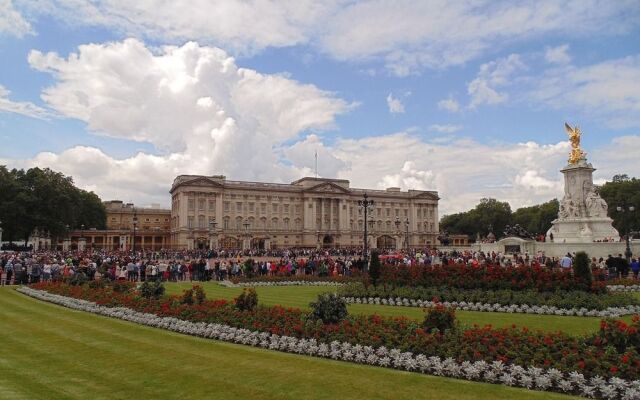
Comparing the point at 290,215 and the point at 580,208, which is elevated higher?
the point at 290,215

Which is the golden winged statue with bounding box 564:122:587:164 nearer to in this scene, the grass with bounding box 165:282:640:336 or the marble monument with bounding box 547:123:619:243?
the marble monument with bounding box 547:123:619:243

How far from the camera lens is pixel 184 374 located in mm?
8930

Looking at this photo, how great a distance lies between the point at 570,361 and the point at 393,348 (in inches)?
119

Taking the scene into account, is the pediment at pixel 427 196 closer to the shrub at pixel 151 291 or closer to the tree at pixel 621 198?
the tree at pixel 621 198

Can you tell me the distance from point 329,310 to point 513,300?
7.50 m

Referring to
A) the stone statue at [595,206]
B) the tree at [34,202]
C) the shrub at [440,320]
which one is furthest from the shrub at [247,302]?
the tree at [34,202]

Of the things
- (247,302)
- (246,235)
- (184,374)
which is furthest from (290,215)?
(184,374)

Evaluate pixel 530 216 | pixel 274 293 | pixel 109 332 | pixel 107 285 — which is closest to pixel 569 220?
pixel 274 293

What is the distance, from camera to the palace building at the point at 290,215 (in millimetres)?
94881

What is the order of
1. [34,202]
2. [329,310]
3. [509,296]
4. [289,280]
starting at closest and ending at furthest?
[329,310], [509,296], [289,280], [34,202]

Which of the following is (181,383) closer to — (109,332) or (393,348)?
(393,348)

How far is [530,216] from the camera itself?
11169 centimetres

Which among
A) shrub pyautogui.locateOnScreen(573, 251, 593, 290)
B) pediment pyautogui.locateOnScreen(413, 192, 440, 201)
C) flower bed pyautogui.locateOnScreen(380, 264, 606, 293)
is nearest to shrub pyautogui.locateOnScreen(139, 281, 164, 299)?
flower bed pyautogui.locateOnScreen(380, 264, 606, 293)

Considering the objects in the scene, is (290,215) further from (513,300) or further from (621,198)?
(513,300)
